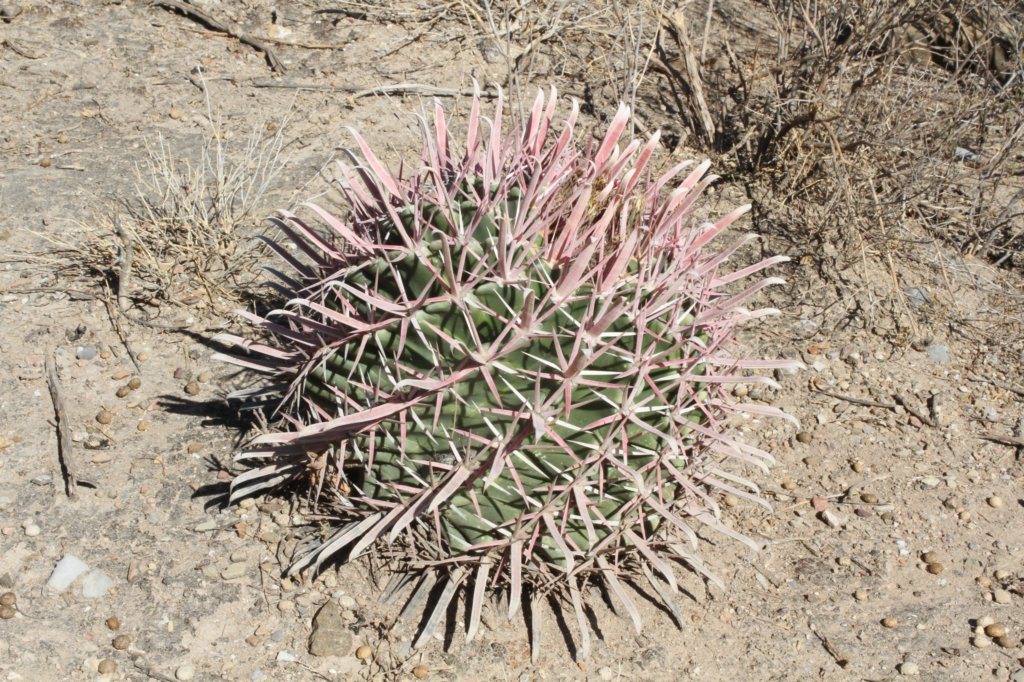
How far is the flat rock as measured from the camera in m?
2.54

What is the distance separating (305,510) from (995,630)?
2.00 meters

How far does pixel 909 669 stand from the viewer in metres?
2.63

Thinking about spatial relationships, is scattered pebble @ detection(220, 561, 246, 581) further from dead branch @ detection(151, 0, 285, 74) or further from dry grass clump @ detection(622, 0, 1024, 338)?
dead branch @ detection(151, 0, 285, 74)

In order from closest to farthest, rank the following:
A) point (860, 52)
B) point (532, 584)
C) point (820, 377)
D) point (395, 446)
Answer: point (395, 446) < point (532, 584) < point (820, 377) < point (860, 52)

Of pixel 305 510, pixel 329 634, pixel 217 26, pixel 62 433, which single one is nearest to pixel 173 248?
pixel 62 433

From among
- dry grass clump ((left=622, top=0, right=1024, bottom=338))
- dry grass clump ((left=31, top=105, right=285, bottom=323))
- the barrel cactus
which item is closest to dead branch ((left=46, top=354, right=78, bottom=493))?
dry grass clump ((left=31, top=105, right=285, bottom=323))

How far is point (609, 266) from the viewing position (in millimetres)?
2158

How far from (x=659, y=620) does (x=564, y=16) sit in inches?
144

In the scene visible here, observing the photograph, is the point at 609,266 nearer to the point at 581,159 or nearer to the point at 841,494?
the point at 581,159

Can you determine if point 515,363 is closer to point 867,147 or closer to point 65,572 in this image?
point 65,572

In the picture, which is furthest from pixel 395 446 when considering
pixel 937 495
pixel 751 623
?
pixel 937 495

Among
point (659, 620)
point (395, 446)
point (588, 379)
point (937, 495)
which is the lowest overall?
point (659, 620)

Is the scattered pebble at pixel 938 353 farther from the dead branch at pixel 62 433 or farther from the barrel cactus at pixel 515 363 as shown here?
the dead branch at pixel 62 433

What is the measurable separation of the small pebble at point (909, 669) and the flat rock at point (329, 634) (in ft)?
4.91
